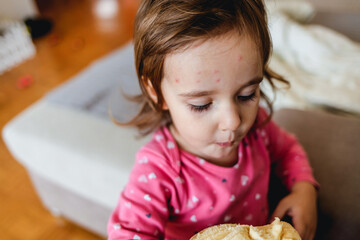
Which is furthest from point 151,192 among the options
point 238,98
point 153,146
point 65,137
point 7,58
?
point 7,58

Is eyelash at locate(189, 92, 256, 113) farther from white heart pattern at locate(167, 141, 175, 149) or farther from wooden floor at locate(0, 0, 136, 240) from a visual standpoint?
wooden floor at locate(0, 0, 136, 240)

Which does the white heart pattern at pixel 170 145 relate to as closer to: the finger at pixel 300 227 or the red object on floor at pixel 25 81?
the finger at pixel 300 227

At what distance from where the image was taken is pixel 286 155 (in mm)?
756

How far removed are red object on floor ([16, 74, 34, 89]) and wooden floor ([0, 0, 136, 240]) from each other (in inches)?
1.2

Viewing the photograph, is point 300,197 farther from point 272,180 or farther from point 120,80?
point 120,80

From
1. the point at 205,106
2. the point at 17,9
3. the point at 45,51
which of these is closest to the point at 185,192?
the point at 205,106

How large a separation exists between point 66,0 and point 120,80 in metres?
3.20

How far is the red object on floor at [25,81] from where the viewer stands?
7.30 ft

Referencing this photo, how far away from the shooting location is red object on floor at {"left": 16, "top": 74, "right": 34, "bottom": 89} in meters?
2.22

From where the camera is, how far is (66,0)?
149 inches

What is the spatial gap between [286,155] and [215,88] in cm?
40

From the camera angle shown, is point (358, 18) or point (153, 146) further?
point (358, 18)

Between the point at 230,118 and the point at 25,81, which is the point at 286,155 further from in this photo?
the point at 25,81

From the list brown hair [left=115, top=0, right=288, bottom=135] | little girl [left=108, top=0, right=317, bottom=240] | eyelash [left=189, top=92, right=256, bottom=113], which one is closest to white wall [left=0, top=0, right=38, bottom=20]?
little girl [left=108, top=0, right=317, bottom=240]
